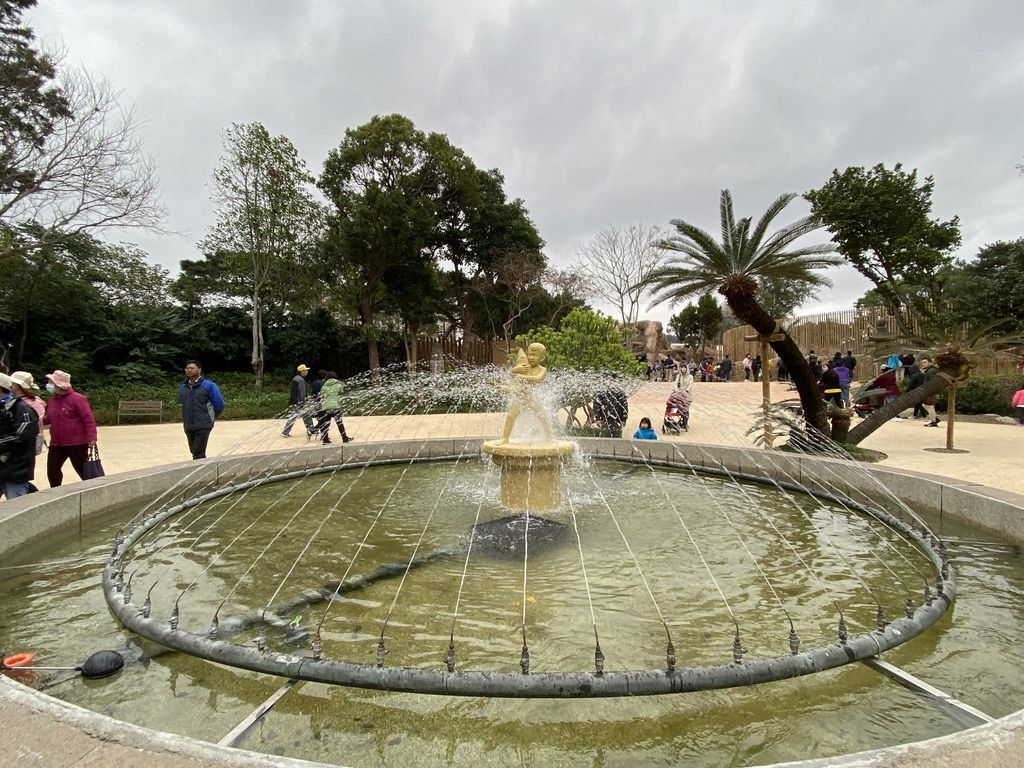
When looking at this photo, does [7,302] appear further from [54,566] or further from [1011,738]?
[1011,738]

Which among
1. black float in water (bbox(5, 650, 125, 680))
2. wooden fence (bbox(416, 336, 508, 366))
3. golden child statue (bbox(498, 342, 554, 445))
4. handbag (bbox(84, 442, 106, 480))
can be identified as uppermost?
wooden fence (bbox(416, 336, 508, 366))

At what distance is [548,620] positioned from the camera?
351 cm

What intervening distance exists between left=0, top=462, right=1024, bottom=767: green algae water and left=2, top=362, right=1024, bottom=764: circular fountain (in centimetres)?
3

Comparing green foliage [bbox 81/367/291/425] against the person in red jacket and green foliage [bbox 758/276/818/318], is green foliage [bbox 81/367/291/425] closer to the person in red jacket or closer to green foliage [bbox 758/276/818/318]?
the person in red jacket

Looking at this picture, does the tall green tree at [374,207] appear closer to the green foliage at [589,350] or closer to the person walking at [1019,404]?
the green foliage at [589,350]

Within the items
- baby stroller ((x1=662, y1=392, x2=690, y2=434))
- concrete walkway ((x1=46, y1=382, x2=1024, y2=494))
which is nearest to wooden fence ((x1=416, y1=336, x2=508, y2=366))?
concrete walkway ((x1=46, y1=382, x2=1024, y2=494))

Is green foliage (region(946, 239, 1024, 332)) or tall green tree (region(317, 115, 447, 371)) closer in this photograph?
green foliage (region(946, 239, 1024, 332))

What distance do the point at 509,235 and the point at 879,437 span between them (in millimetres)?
24106

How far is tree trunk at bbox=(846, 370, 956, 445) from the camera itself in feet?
32.5

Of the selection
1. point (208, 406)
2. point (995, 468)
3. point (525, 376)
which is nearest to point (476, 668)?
point (525, 376)

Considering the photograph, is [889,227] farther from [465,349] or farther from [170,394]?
[170,394]

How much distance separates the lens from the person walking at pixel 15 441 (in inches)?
198

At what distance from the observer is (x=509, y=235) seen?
32781 mm

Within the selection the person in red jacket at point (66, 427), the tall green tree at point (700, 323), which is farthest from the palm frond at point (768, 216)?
the tall green tree at point (700, 323)
